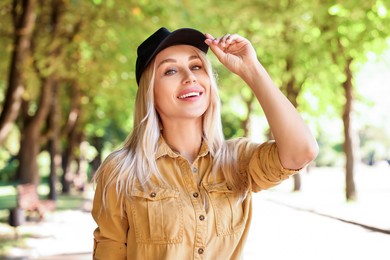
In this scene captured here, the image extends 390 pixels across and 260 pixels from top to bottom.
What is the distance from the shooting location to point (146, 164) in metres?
3.18

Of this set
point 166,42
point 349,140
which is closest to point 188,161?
point 166,42

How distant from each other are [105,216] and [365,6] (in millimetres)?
9949

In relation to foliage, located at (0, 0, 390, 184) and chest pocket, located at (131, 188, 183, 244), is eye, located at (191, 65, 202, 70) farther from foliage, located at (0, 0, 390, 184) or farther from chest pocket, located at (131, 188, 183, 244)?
foliage, located at (0, 0, 390, 184)

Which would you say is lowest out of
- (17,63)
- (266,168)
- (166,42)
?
(266,168)

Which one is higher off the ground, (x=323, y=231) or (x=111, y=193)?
(x=111, y=193)

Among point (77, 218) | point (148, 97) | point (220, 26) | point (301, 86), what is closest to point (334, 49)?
point (220, 26)

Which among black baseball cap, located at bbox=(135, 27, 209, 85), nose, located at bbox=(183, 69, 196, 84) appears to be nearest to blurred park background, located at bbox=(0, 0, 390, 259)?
black baseball cap, located at bbox=(135, 27, 209, 85)

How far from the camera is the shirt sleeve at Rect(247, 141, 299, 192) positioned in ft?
9.67

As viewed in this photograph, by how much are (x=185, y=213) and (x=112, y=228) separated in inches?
15.2

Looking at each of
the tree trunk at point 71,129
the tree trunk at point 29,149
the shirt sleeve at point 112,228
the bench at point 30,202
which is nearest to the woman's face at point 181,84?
the shirt sleeve at point 112,228

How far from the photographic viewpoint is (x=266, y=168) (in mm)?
3006

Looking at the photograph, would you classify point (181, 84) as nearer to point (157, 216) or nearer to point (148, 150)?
point (148, 150)

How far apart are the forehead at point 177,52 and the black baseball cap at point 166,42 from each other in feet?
0.05

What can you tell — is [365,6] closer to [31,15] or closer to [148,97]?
[31,15]
